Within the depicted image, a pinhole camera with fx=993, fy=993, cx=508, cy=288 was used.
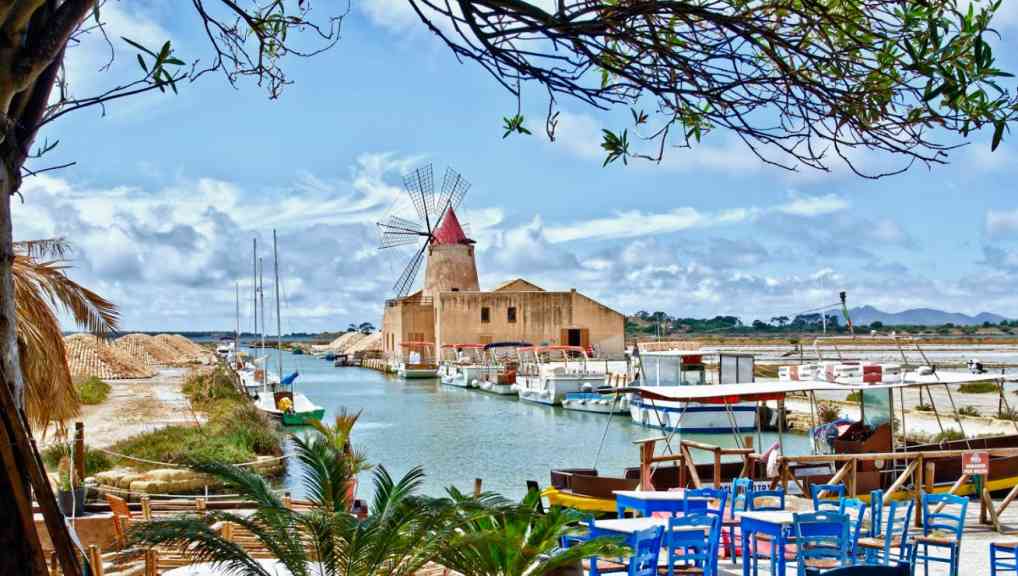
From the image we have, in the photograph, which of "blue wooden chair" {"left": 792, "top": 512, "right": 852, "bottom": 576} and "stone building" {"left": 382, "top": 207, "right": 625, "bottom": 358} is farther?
"stone building" {"left": 382, "top": 207, "right": 625, "bottom": 358}

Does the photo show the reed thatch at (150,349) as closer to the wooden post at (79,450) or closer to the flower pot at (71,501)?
the wooden post at (79,450)

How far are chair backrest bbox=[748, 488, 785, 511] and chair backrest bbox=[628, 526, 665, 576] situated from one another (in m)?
2.40

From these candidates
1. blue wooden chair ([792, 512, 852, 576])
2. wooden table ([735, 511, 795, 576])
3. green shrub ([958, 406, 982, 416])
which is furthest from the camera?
green shrub ([958, 406, 982, 416])

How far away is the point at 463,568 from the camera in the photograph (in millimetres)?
4340

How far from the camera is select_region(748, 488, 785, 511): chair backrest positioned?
7.54m

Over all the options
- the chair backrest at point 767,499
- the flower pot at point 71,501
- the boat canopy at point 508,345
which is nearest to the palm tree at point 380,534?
the chair backrest at point 767,499

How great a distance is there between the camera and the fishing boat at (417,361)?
174 ft

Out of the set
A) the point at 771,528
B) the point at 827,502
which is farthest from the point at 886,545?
the point at 827,502

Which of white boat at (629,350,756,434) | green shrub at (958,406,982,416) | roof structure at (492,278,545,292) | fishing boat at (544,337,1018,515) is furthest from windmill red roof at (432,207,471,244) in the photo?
fishing boat at (544,337,1018,515)

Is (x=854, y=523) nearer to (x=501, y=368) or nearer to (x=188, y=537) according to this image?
(x=188, y=537)

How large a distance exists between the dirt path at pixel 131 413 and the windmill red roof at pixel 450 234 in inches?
930

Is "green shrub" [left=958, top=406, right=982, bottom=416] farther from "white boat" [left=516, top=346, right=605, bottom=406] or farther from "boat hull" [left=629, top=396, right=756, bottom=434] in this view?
"white boat" [left=516, top=346, right=605, bottom=406]

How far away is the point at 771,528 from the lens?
6078mm

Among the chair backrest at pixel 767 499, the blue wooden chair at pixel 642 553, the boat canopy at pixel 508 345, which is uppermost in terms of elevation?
the boat canopy at pixel 508 345
